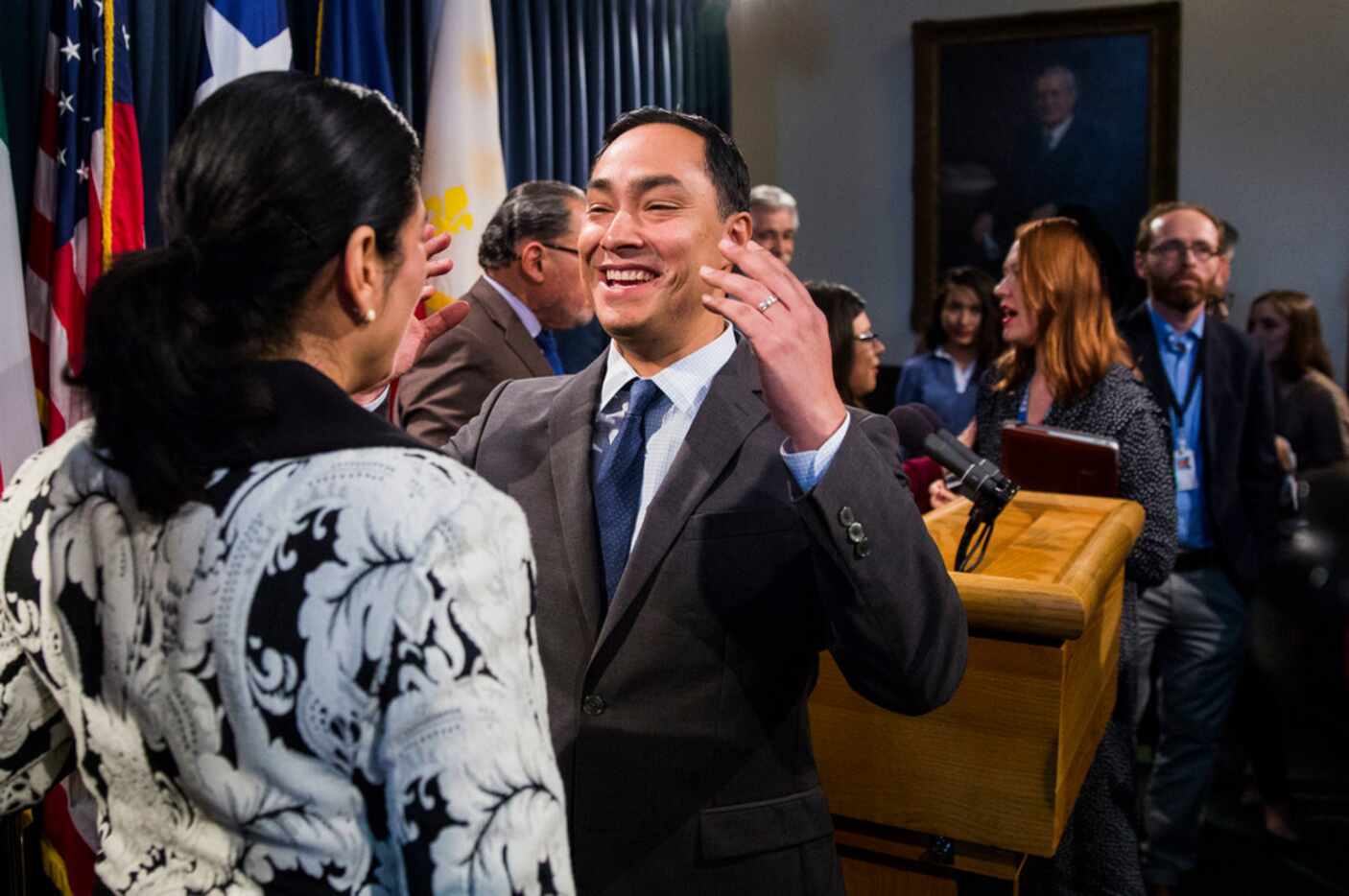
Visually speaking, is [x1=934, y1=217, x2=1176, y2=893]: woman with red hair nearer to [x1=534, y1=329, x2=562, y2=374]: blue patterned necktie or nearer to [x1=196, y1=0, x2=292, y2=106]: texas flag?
[x1=534, y1=329, x2=562, y2=374]: blue patterned necktie

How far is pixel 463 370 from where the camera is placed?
3596 mm

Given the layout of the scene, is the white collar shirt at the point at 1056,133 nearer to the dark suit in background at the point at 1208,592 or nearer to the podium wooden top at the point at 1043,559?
the dark suit in background at the point at 1208,592

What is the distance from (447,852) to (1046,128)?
676cm

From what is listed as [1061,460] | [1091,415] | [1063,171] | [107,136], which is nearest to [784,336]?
[1061,460]

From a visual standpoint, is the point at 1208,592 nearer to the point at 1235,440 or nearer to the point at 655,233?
the point at 1235,440

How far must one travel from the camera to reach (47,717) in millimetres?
1150

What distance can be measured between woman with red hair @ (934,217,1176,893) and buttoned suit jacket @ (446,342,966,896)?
1190 mm

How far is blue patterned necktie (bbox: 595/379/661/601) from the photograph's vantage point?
165 cm

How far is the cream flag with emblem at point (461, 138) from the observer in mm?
4383

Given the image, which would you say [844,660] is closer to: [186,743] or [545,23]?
[186,743]

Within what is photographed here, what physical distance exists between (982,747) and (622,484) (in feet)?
2.14

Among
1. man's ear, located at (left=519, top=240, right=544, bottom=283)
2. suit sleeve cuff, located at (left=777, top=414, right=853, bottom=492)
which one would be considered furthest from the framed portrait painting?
suit sleeve cuff, located at (left=777, top=414, right=853, bottom=492)

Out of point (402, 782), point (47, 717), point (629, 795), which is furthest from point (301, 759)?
point (629, 795)

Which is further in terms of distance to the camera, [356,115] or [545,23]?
[545,23]
